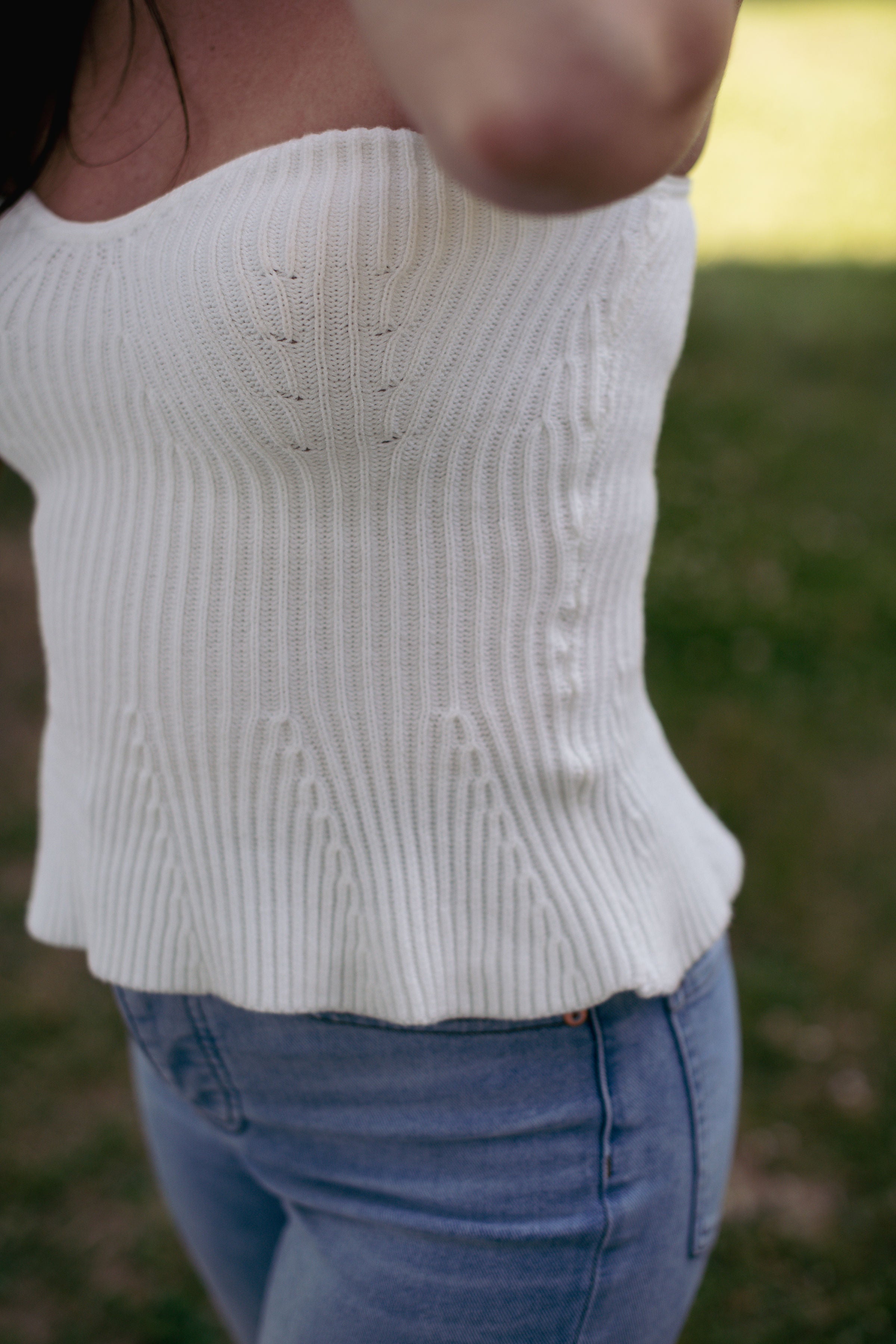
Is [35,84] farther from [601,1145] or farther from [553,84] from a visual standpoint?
[601,1145]

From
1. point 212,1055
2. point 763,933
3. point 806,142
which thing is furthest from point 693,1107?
point 806,142

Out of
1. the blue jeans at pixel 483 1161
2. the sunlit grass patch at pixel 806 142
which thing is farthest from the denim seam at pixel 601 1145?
the sunlit grass patch at pixel 806 142

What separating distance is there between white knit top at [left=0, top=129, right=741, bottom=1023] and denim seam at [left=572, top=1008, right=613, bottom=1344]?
0.17 feet

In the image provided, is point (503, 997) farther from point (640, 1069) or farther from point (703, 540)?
point (703, 540)

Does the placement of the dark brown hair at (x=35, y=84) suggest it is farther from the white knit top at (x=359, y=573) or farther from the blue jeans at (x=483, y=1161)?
the blue jeans at (x=483, y=1161)

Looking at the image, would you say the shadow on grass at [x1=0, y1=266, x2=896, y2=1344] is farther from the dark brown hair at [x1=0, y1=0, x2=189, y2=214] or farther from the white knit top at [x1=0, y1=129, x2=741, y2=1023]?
the dark brown hair at [x1=0, y1=0, x2=189, y2=214]

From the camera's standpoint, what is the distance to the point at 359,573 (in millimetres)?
826

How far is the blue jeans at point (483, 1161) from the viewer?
0.89 meters

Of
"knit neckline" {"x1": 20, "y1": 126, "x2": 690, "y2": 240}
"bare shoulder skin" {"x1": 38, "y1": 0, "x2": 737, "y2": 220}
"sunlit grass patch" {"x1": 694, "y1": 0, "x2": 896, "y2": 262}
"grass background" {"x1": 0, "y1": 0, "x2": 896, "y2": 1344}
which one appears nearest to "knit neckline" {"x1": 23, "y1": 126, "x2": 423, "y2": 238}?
"knit neckline" {"x1": 20, "y1": 126, "x2": 690, "y2": 240}

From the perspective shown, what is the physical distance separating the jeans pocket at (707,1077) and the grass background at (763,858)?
133cm

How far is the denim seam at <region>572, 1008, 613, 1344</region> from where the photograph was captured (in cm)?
90

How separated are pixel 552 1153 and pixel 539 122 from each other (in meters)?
0.72

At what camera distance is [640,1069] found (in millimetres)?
916

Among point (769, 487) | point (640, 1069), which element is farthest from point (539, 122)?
point (769, 487)
